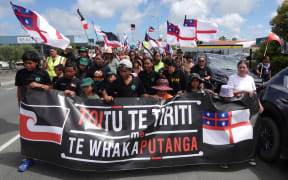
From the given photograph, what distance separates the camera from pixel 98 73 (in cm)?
484

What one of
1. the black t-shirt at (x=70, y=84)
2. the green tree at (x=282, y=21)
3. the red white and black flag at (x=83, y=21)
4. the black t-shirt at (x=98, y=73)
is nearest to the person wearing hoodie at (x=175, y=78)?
the black t-shirt at (x=98, y=73)

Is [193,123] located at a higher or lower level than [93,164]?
higher

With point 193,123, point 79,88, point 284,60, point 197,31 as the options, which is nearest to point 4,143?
point 79,88

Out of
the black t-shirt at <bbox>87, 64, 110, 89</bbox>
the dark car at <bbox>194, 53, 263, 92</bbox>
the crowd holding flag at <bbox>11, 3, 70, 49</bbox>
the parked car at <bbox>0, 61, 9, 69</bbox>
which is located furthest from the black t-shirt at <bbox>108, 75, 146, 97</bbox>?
the parked car at <bbox>0, 61, 9, 69</bbox>

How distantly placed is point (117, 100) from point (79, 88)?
2.82 ft

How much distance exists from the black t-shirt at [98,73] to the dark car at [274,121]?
325 centimetres

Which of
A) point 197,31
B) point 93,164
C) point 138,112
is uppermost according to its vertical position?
point 197,31

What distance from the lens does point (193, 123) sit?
11.0ft

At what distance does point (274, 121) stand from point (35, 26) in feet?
16.4

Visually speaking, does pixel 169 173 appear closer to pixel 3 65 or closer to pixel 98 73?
pixel 98 73

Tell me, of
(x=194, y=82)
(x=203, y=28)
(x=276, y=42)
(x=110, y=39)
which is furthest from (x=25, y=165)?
(x=276, y=42)

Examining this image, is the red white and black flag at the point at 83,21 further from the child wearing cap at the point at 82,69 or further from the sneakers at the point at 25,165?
the sneakers at the point at 25,165

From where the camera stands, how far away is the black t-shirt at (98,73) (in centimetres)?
479

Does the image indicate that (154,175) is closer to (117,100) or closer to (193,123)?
(193,123)
